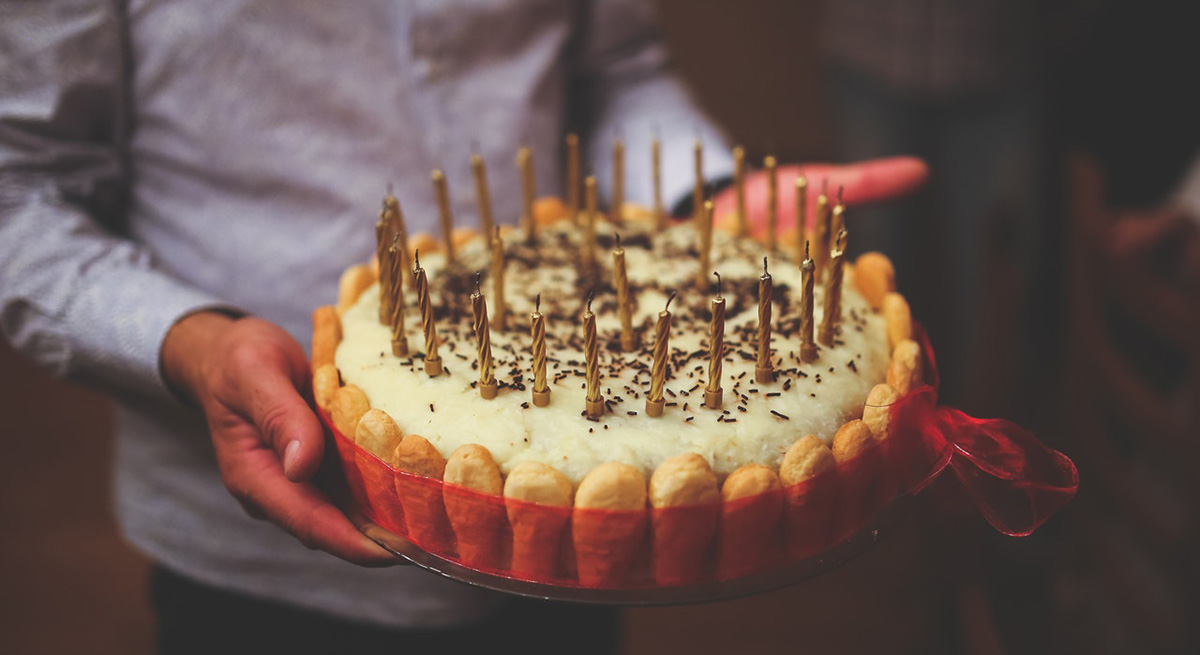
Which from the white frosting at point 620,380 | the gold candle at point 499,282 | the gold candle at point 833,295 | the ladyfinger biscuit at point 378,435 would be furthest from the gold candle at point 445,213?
the gold candle at point 833,295

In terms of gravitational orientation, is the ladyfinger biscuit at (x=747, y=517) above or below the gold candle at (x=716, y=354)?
below

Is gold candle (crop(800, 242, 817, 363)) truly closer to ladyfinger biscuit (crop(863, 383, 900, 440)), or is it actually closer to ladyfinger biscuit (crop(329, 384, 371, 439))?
ladyfinger biscuit (crop(863, 383, 900, 440))

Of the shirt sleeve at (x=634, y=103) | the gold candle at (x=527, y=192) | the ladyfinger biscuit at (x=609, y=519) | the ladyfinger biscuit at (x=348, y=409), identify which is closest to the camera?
the ladyfinger biscuit at (x=609, y=519)

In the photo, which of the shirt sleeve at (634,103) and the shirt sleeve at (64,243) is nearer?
the shirt sleeve at (64,243)

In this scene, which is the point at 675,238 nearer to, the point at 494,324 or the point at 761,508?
the point at 494,324

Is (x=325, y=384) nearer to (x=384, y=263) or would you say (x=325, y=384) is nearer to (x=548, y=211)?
(x=384, y=263)

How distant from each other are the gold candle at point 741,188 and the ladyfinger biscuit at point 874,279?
0.60 feet

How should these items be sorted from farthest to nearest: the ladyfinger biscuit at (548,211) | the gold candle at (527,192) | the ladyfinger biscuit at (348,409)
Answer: the ladyfinger biscuit at (548,211) → the gold candle at (527,192) → the ladyfinger biscuit at (348,409)

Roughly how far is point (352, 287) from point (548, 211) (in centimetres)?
35

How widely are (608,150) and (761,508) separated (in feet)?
2.93

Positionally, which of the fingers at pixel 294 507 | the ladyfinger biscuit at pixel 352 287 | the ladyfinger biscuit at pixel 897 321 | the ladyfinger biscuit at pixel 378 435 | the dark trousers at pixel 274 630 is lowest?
the dark trousers at pixel 274 630

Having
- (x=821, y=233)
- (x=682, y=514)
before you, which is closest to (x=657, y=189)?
(x=821, y=233)

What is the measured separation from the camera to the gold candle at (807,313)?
34.8 inches

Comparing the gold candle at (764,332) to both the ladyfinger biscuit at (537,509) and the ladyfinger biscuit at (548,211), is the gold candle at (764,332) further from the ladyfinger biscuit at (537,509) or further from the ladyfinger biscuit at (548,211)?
the ladyfinger biscuit at (548,211)
